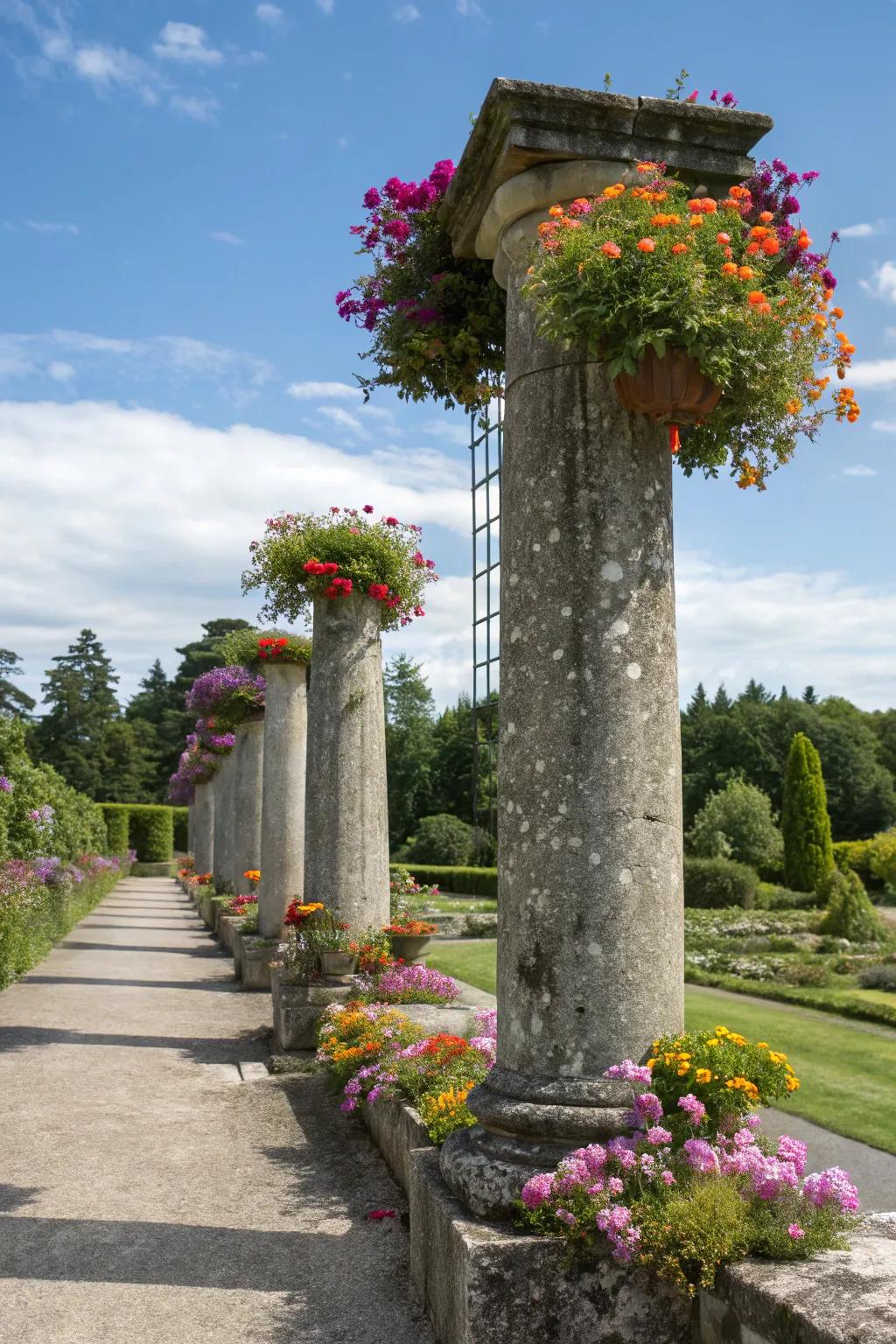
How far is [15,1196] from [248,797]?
11.2 m

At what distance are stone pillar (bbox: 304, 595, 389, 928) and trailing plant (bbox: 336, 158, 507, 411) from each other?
171 inches

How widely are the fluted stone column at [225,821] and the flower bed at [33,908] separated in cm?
244

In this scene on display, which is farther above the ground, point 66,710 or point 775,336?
point 66,710

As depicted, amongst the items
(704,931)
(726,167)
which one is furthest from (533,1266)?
(704,931)

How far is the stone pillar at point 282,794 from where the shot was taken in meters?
12.1

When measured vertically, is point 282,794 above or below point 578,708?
below

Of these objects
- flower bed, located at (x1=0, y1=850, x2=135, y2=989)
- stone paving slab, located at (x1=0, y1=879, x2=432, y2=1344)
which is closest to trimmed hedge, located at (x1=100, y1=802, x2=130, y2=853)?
flower bed, located at (x1=0, y1=850, x2=135, y2=989)

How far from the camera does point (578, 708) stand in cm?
357

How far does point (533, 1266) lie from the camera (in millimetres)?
3018

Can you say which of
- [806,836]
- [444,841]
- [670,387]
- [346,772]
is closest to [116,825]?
[444,841]

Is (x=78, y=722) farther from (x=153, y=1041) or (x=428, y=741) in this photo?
(x=153, y=1041)

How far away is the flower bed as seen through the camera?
11367 millimetres

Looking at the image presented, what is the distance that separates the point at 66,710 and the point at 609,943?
205 ft

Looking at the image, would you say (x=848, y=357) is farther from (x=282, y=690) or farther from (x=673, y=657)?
(x=282, y=690)
